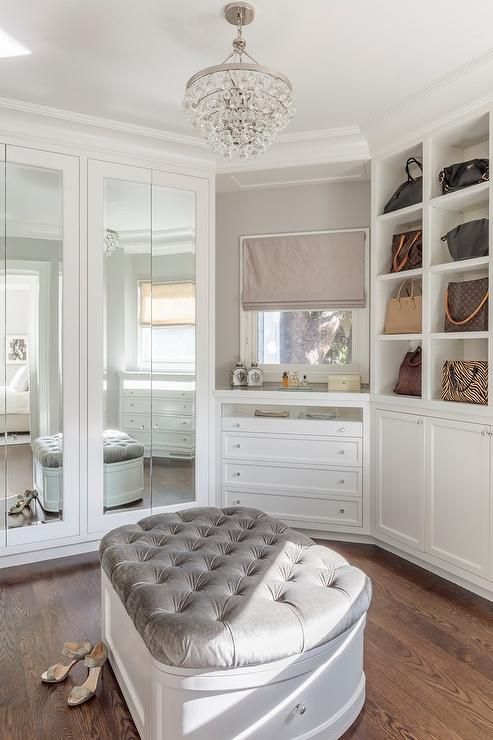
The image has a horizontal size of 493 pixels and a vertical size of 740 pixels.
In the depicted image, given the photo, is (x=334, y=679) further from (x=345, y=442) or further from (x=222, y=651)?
(x=345, y=442)

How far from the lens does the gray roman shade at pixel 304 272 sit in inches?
149

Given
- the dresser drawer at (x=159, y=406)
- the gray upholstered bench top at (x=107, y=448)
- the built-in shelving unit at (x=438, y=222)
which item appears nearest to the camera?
the built-in shelving unit at (x=438, y=222)

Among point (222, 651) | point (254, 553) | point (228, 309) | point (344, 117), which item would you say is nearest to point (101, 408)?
point (228, 309)

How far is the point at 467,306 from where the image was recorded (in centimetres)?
274

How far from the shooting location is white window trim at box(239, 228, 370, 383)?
3.81 m

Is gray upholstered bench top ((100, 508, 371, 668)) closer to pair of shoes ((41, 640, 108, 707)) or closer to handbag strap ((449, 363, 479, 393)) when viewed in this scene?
pair of shoes ((41, 640, 108, 707))

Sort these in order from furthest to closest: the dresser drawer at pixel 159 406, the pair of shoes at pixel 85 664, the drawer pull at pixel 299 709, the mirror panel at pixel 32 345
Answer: the dresser drawer at pixel 159 406, the mirror panel at pixel 32 345, the pair of shoes at pixel 85 664, the drawer pull at pixel 299 709

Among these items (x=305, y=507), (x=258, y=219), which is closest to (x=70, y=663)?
(x=305, y=507)

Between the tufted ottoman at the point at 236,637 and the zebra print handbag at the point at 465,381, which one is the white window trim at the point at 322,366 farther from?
the tufted ottoman at the point at 236,637

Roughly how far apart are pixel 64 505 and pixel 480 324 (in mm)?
2528

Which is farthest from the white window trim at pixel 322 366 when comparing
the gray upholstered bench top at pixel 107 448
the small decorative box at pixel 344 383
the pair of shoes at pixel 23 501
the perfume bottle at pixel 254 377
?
the pair of shoes at pixel 23 501

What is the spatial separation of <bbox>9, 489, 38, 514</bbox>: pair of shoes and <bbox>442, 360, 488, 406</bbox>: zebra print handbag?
2.37 m

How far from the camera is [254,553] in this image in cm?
195

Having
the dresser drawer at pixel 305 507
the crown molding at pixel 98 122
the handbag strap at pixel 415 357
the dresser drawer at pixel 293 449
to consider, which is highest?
the crown molding at pixel 98 122
